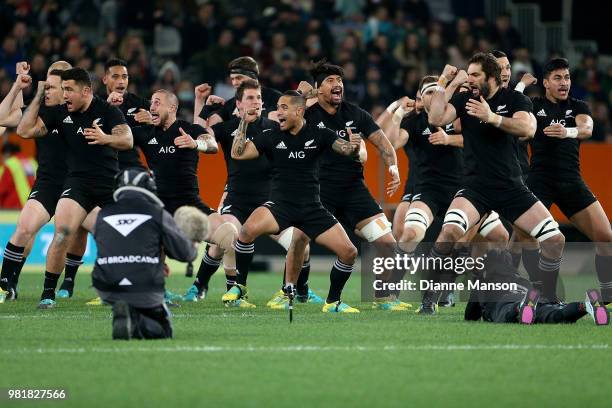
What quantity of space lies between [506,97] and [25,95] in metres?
11.6

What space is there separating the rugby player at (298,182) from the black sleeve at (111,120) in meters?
1.25

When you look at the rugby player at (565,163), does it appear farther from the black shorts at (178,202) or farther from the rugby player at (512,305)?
the black shorts at (178,202)

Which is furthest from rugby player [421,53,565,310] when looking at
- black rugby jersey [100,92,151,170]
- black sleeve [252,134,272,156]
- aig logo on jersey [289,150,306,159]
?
black rugby jersey [100,92,151,170]

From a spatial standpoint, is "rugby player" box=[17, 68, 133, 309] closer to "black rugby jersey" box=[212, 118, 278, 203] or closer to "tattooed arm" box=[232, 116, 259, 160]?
"tattooed arm" box=[232, 116, 259, 160]

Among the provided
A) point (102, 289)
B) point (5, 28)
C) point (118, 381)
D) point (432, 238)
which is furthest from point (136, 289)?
point (5, 28)

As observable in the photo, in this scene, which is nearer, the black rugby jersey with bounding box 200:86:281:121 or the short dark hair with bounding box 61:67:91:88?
the short dark hair with bounding box 61:67:91:88

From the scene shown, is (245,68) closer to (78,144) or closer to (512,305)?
(78,144)

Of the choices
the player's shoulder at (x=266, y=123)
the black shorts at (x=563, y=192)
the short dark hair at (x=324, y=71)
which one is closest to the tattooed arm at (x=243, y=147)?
the player's shoulder at (x=266, y=123)

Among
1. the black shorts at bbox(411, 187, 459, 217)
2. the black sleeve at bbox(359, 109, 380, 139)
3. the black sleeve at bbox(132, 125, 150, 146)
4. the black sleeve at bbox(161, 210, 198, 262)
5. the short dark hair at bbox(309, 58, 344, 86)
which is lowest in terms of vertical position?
the black sleeve at bbox(161, 210, 198, 262)

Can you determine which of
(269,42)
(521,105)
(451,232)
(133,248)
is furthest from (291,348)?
(269,42)

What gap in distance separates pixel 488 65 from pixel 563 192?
1.89 meters

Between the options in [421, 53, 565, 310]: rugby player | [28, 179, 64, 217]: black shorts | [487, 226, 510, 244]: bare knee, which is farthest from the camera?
[28, 179, 64, 217]: black shorts

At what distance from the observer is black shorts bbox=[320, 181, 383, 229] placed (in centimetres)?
1450

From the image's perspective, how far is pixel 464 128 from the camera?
42.9 feet
